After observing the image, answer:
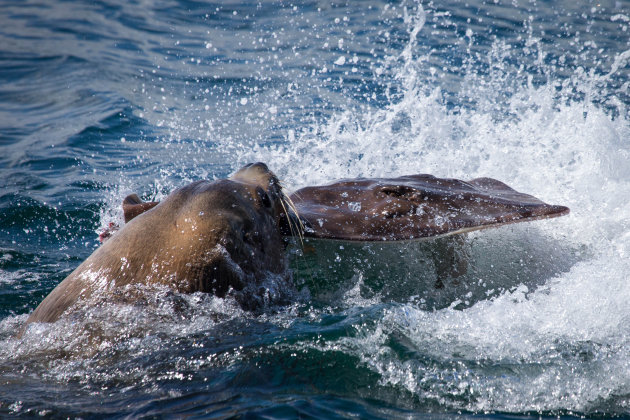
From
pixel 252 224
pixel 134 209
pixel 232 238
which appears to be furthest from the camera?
pixel 134 209

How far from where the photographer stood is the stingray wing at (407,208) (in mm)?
3602

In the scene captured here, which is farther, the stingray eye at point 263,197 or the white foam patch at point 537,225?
the stingray eye at point 263,197

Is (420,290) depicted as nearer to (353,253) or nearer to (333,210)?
(353,253)

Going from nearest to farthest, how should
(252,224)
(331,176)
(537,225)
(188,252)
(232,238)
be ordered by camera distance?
(188,252)
(232,238)
(252,224)
(537,225)
(331,176)

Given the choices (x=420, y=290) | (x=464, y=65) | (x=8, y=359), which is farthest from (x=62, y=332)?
(x=464, y=65)

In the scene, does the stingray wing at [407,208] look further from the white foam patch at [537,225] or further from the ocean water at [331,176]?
the white foam patch at [537,225]

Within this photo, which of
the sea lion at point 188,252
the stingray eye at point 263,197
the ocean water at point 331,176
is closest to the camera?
the ocean water at point 331,176

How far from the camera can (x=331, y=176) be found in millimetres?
6773

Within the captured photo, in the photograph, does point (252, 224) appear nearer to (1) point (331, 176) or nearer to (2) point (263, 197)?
(2) point (263, 197)

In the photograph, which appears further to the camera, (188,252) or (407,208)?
(407,208)

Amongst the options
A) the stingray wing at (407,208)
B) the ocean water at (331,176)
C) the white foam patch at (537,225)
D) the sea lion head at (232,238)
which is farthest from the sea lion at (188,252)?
the white foam patch at (537,225)

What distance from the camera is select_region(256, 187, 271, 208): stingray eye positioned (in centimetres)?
358

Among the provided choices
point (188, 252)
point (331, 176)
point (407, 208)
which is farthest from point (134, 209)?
point (331, 176)

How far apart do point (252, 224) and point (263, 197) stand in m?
0.25
